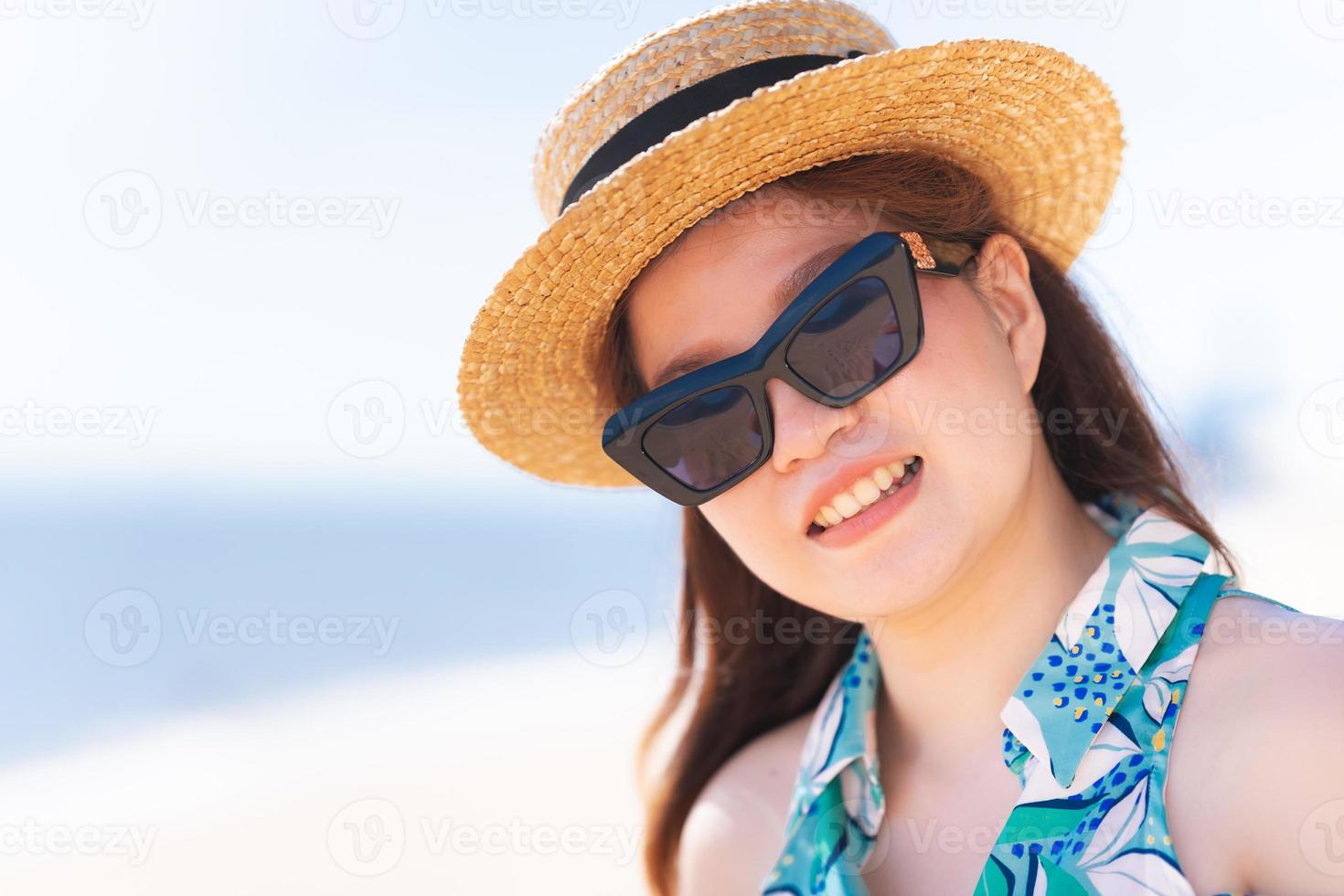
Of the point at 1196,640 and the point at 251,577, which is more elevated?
the point at 251,577

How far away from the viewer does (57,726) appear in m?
6.96

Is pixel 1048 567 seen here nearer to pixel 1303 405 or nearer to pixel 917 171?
pixel 917 171

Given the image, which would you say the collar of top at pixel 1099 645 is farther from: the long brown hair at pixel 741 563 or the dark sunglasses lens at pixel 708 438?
the dark sunglasses lens at pixel 708 438

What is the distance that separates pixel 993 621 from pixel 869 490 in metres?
0.44

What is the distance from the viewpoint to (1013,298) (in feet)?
7.45

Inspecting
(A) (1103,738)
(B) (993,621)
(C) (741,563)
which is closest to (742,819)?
(C) (741,563)

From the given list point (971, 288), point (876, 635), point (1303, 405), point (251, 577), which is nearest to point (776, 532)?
point (876, 635)

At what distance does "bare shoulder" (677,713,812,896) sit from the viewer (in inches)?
102

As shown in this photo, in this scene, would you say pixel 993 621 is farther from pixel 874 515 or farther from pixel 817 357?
pixel 817 357

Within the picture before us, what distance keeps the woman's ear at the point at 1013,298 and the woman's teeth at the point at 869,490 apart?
0.39 meters

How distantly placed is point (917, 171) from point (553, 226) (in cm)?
81

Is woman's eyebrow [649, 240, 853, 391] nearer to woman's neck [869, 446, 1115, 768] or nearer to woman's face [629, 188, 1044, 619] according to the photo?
woman's face [629, 188, 1044, 619]

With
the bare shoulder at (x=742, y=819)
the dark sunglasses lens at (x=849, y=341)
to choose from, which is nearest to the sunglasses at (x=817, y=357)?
the dark sunglasses lens at (x=849, y=341)

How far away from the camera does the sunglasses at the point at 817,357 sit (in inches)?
76.1
